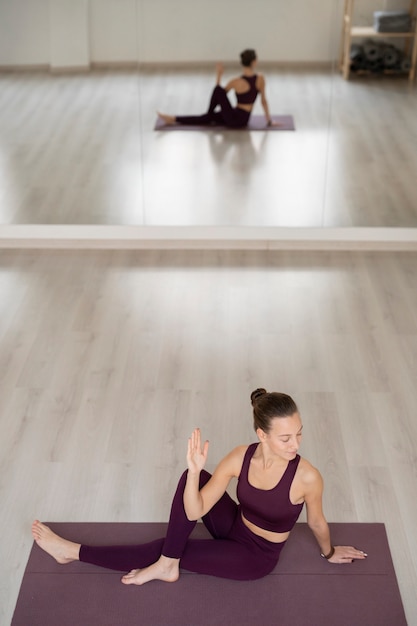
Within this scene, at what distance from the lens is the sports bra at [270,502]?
2582 millimetres

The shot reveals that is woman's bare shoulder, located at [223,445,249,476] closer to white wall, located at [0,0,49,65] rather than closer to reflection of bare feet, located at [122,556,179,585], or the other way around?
reflection of bare feet, located at [122,556,179,585]

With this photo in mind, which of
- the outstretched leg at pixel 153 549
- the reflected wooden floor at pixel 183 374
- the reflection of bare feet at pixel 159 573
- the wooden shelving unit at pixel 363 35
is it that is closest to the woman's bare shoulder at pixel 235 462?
the outstretched leg at pixel 153 549

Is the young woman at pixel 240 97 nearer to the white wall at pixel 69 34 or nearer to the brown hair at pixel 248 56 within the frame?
the brown hair at pixel 248 56

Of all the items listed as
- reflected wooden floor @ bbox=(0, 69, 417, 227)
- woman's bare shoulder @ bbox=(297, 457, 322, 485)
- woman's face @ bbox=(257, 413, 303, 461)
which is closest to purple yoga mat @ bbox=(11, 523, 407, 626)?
woman's bare shoulder @ bbox=(297, 457, 322, 485)

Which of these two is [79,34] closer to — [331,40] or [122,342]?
[331,40]

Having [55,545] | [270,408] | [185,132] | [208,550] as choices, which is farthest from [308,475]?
[185,132]

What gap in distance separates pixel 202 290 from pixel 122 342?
0.67m

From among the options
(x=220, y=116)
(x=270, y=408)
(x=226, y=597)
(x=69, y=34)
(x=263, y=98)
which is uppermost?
(x=69, y=34)

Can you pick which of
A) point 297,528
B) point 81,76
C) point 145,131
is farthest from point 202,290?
point 297,528

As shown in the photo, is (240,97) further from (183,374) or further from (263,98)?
(183,374)

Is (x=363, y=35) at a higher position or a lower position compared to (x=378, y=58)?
higher

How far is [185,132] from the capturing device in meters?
4.67

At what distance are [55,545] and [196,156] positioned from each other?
2607 millimetres

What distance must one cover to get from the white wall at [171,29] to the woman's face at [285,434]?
2570 millimetres
